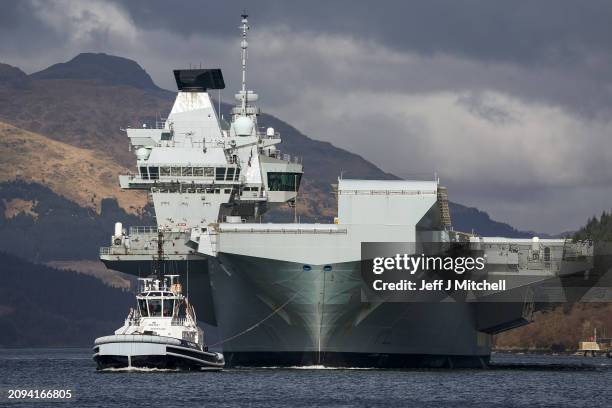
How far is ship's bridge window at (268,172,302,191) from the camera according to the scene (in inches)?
3615

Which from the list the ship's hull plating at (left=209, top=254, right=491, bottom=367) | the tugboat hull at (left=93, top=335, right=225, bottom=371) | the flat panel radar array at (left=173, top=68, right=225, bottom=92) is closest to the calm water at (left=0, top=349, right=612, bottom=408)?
the tugboat hull at (left=93, top=335, right=225, bottom=371)

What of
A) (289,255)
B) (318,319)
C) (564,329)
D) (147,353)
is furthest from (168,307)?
(564,329)

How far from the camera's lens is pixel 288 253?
232 feet

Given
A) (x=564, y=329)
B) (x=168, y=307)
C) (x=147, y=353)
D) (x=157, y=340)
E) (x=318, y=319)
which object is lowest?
(x=147, y=353)

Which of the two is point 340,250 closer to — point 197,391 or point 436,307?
point 436,307

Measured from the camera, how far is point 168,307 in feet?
241

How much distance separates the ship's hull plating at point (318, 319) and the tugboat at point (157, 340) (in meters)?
2.51

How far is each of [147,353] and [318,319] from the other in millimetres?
8475

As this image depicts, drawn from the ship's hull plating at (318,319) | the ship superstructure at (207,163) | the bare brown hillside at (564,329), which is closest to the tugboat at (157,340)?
the ship's hull plating at (318,319)

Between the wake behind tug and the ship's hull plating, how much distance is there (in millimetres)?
2529

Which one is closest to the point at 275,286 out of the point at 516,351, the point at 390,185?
the point at 390,185

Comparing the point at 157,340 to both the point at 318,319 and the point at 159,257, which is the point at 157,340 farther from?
the point at 318,319

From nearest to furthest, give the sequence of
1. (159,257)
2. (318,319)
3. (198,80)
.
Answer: (318,319), (159,257), (198,80)

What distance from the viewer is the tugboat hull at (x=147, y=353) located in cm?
7050
